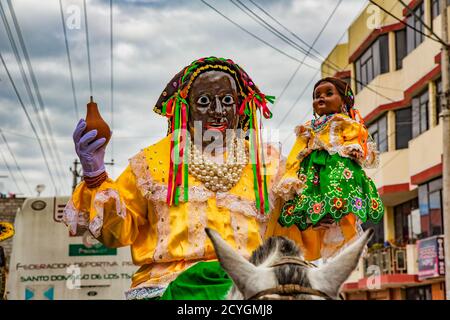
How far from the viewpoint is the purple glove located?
3.99 metres

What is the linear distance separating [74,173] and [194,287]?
3131 centimetres

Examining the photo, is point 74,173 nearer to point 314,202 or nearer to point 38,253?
point 38,253

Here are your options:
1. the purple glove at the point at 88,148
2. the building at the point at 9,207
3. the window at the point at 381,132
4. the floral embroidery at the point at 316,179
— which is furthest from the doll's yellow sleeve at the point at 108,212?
the window at the point at 381,132

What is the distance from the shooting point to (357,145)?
4.42 m

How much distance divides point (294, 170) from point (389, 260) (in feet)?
75.0

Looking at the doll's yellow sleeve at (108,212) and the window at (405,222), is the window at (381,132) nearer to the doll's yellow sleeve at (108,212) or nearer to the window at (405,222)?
the window at (405,222)

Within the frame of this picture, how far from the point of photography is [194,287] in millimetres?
3588

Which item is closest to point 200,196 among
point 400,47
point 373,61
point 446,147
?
point 446,147

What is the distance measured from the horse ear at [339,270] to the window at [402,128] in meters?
25.0

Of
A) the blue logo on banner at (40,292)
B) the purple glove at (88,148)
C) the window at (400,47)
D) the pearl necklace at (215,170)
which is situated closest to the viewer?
the purple glove at (88,148)

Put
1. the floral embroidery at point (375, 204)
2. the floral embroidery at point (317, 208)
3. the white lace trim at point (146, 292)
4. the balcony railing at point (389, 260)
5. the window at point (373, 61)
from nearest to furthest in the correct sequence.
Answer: the white lace trim at point (146, 292) < the floral embroidery at point (317, 208) < the floral embroidery at point (375, 204) < the balcony railing at point (389, 260) < the window at point (373, 61)

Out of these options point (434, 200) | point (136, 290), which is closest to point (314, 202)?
point (136, 290)

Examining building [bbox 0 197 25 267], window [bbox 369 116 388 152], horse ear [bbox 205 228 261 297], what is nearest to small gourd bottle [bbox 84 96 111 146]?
horse ear [bbox 205 228 261 297]

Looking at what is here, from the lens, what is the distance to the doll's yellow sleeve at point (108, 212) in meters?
4.21
